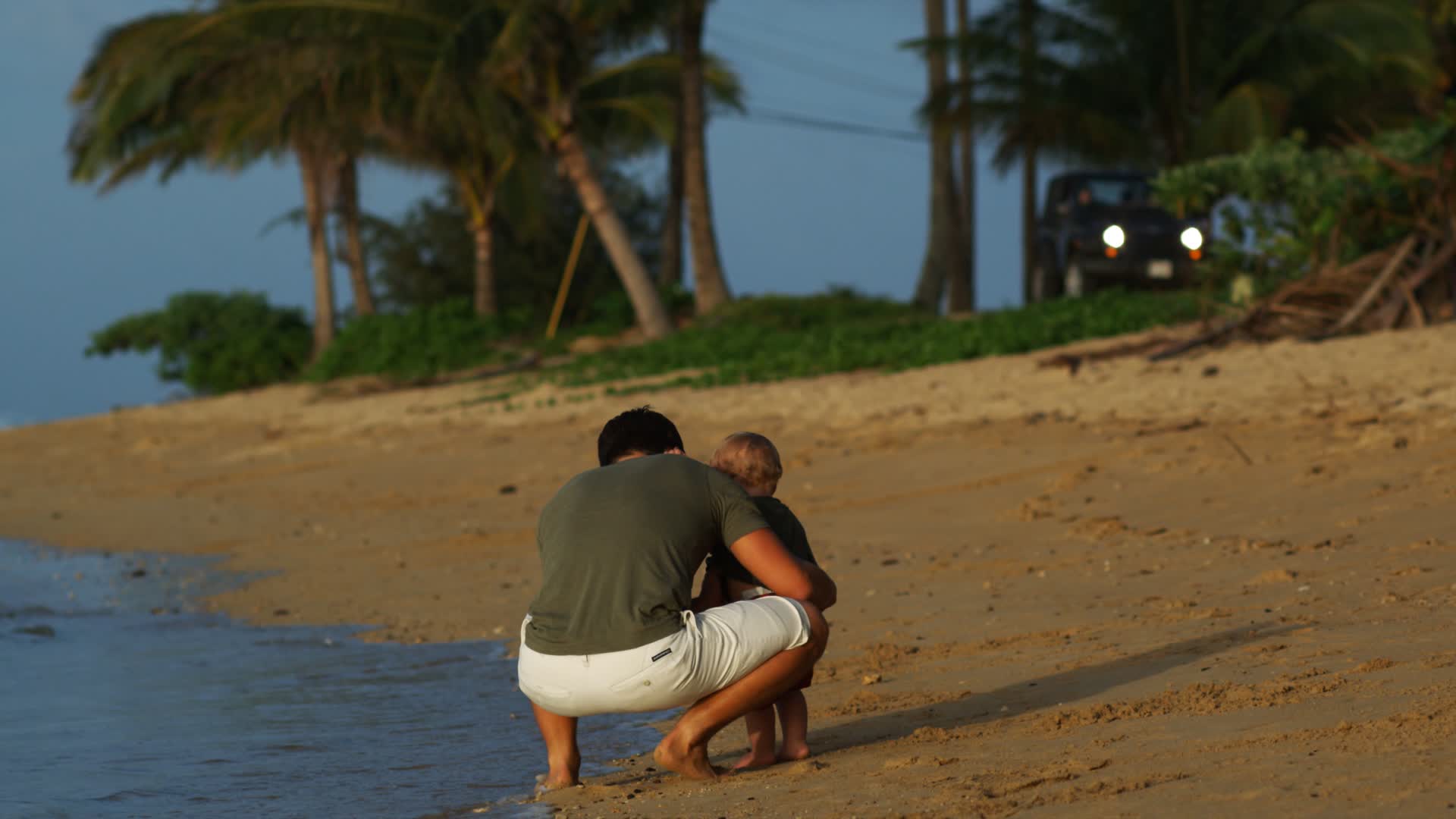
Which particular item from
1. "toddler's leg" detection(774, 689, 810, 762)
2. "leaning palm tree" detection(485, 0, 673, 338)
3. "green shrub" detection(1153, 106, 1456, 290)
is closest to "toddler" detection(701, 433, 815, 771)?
"toddler's leg" detection(774, 689, 810, 762)

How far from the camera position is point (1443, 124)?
12883 mm

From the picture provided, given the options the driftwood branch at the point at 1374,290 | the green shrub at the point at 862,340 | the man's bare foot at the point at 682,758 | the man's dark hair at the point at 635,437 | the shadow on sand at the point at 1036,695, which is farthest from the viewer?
the green shrub at the point at 862,340

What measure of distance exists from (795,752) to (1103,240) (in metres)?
14.3

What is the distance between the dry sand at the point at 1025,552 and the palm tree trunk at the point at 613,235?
6305 millimetres

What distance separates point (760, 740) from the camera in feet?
14.8

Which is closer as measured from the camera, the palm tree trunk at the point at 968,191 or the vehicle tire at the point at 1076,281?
the vehicle tire at the point at 1076,281

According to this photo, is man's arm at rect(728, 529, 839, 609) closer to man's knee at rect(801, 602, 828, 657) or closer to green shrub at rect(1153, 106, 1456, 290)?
man's knee at rect(801, 602, 828, 657)

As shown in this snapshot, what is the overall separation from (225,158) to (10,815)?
856 inches

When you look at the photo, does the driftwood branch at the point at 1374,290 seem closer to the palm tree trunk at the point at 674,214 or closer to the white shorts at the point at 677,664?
the white shorts at the point at 677,664

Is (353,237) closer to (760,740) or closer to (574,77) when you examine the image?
(574,77)

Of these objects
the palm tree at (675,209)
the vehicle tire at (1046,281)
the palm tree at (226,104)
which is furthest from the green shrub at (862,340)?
the palm tree at (675,209)

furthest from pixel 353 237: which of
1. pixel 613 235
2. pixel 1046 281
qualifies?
pixel 1046 281

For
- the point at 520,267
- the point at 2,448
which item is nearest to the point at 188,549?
the point at 2,448

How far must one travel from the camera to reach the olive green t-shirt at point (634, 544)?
4133 millimetres
